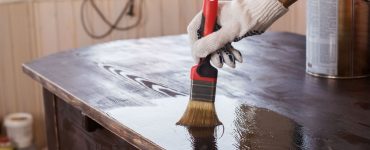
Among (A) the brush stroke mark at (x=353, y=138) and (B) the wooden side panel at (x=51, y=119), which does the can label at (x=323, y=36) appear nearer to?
(A) the brush stroke mark at (x=353, y=138)

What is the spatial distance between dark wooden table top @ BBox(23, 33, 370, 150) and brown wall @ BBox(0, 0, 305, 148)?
3.84 ft

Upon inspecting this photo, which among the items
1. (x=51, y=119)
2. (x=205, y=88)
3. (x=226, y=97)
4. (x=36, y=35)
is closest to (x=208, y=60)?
(x=205, y=88)

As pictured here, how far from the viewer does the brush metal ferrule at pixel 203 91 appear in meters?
1.00

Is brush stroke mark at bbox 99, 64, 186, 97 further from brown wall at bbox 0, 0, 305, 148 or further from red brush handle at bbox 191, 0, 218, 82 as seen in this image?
brown wall at bbox 0, 0, 305, 148

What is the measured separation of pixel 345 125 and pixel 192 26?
28 centimetres

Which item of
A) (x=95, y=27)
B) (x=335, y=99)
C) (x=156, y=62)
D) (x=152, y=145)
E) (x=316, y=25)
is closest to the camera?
(x=152, y=145)

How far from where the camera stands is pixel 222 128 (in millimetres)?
978

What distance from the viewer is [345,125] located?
3.16 feet

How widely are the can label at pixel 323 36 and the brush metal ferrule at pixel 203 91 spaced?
334 millimetres

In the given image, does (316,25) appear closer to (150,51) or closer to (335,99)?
(335,99)

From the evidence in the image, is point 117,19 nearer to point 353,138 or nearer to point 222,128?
point 222,128

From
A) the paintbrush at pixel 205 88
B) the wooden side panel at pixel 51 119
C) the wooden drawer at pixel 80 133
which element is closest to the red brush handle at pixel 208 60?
the paintbrush at pixel 205 88

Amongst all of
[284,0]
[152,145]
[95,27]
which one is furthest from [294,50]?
[95,27]

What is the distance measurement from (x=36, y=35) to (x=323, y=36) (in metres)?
1.85
